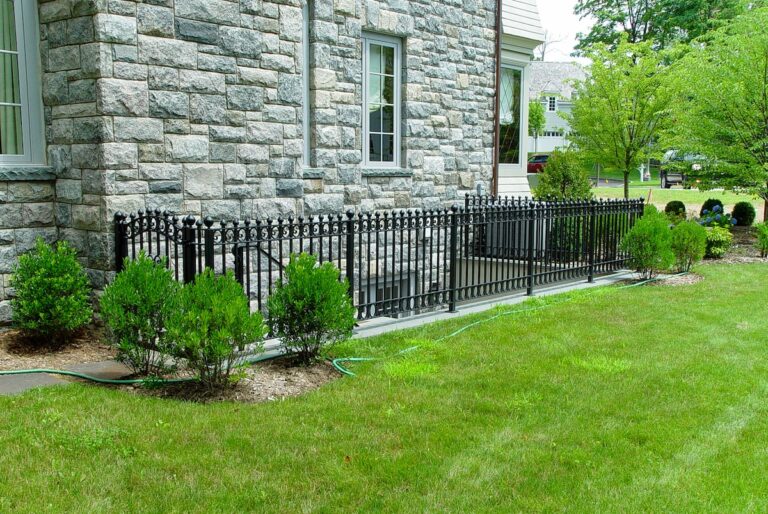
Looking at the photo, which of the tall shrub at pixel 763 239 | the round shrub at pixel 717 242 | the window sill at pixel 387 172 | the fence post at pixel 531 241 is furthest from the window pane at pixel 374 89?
the tall shrub at pixel 763 239

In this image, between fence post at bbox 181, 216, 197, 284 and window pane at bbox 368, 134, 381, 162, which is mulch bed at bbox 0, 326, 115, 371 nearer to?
fence post at bbox 181, 216, 197, 284

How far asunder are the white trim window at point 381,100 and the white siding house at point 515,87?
13.7 feet

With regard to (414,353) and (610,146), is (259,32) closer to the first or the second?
(414,353)

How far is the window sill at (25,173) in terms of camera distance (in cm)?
649

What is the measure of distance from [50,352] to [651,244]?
321 inches

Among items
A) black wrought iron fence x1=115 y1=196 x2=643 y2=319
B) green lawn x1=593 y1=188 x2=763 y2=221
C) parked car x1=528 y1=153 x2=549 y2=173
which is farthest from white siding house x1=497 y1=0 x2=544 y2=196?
parked car x1=528 y1=153 x2=549 y2=173

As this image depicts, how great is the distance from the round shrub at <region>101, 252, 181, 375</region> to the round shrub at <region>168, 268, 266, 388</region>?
21 centimetres

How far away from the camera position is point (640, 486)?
3.96 metres

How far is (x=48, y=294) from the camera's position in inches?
242

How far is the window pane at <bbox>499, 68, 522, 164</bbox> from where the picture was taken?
49.4ft

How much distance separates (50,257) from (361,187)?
4807mm

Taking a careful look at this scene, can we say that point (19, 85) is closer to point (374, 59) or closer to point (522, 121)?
point (374, 59)

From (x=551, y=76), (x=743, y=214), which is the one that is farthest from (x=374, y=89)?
(x=551, y=76)

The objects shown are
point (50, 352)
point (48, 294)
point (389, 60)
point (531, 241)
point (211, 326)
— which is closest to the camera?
point (211, 326)
